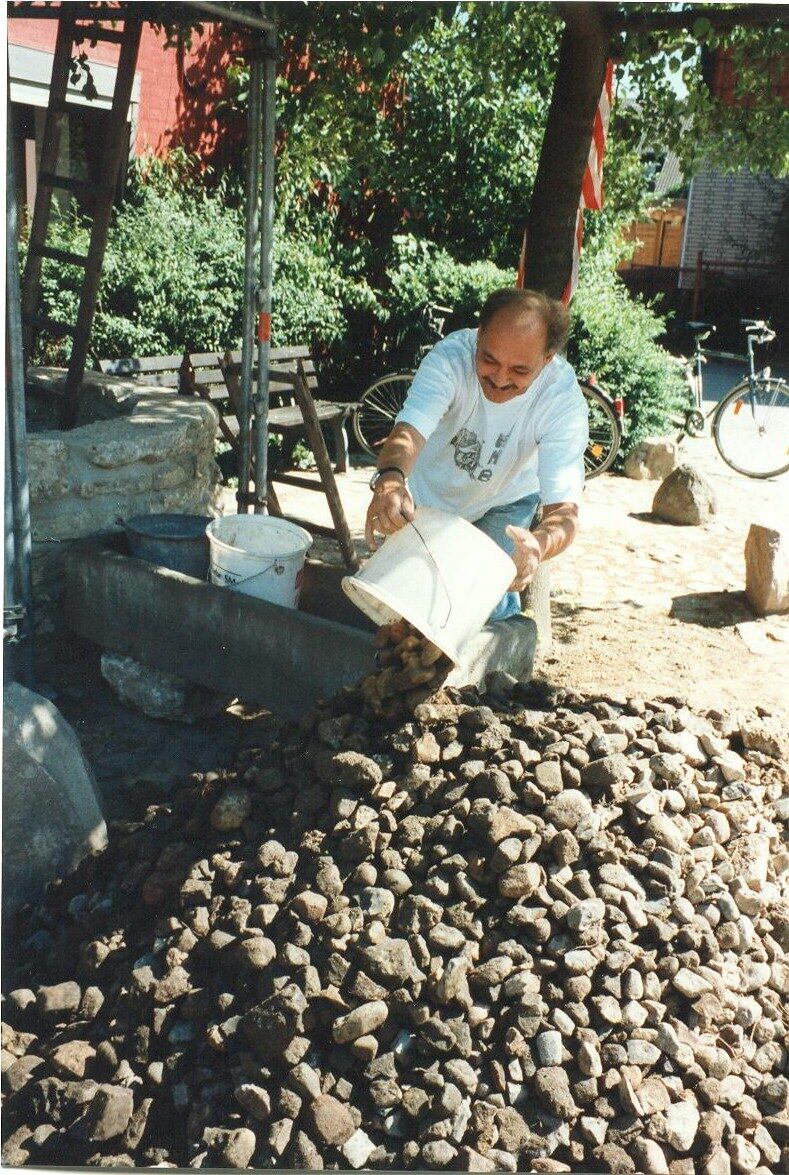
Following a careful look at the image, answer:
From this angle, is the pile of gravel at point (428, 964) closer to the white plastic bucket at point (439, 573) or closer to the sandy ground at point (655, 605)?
the white plastic bucket at point (439, 573)

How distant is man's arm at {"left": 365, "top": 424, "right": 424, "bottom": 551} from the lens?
9.55 ft

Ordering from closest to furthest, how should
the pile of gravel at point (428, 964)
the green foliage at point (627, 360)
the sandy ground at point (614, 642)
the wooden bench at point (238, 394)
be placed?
the pile of gravel at point (428, 964) → the sandy ground at point (614, 642) → the wooden bench at point (238, 394) → the green foliage at point (627, 360)

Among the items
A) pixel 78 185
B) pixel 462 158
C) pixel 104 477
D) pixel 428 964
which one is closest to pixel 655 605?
pixel 104 477

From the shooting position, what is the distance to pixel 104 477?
15.1 feet

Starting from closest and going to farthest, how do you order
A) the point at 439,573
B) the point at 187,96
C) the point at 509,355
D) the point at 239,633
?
the point at 439,573
the point at 509,355
the point at 239,633
the point at 187,96

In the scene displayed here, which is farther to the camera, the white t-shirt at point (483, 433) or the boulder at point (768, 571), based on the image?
the boulder at point (768, 571)

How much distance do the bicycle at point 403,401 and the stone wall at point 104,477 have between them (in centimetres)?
397

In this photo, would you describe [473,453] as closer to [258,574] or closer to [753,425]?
[258,574]

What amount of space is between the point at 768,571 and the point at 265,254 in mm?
3190

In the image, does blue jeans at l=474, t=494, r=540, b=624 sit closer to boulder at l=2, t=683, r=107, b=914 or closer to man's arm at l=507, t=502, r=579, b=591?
man's arm at l=507, t=502, r=579, b=591

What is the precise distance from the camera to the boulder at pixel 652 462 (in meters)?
9.41

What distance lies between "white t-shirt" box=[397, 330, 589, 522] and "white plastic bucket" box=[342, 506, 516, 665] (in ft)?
1.67

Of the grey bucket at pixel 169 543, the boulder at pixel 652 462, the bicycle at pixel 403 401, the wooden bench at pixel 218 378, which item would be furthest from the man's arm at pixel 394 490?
the boulder at pixel 652 462

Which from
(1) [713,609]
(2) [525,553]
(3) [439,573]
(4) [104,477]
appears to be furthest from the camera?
(1) [713,609]
